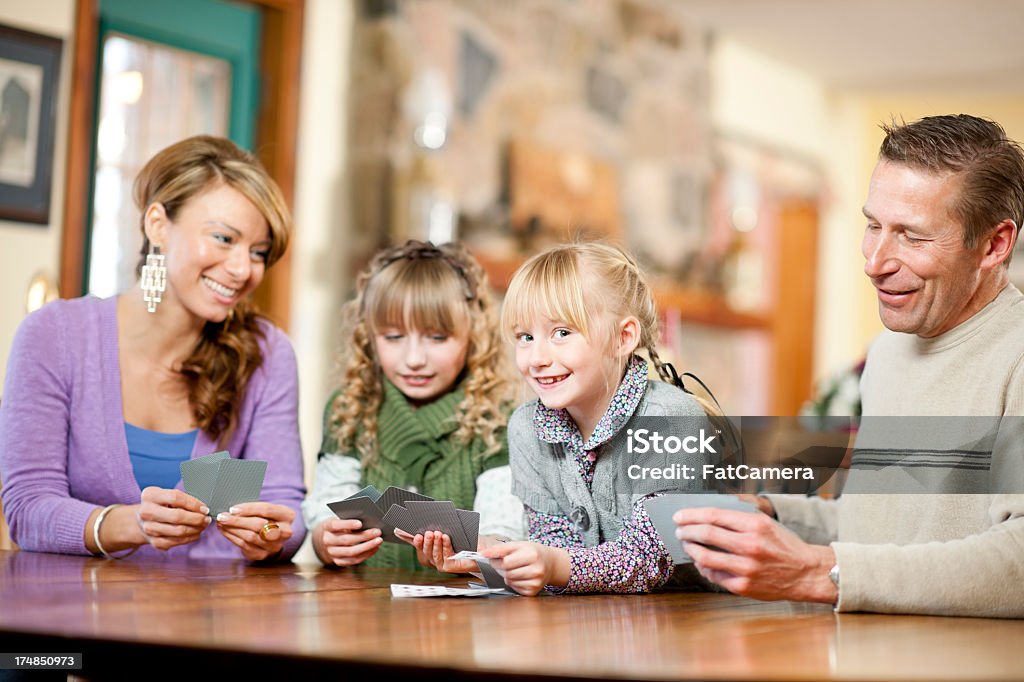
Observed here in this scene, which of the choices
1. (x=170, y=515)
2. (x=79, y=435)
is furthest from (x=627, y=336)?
(x=79, y=435)

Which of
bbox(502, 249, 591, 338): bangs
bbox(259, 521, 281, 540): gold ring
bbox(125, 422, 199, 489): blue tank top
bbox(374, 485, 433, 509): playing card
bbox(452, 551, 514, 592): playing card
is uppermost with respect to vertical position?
bbox(502, 249, 591, 338): bangs

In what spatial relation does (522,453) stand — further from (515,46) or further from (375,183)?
(515,46)

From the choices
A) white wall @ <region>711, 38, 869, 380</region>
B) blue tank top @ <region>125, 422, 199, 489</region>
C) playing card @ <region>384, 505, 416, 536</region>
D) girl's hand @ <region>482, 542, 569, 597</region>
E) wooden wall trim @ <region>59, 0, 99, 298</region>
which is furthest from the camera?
white wall @ <region>711, 38, 869, 380</region>

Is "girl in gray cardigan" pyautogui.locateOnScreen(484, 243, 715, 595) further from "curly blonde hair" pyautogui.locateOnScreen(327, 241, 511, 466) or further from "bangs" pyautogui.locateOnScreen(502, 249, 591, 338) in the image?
"curly blonde hair" pyautogui.locateOnScreen(327, 241, 511, 466)

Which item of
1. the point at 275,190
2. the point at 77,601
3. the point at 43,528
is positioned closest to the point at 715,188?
the point at 275,190

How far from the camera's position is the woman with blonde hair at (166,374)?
6.40ft

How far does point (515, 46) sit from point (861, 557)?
168 inches

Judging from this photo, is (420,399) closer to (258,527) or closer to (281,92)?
(258,527)

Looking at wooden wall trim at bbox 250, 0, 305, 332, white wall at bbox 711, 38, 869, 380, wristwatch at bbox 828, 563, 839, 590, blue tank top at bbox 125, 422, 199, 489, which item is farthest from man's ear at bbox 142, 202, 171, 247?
white wall at bbox 711, 38, 869, 380

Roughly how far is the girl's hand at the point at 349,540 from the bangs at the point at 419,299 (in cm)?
44

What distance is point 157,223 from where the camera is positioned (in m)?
2.07

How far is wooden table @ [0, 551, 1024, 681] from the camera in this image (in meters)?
1.01

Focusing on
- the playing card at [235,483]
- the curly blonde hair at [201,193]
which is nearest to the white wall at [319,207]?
the curly blonde hair at [201,193]

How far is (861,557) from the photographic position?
1360 millimetres
